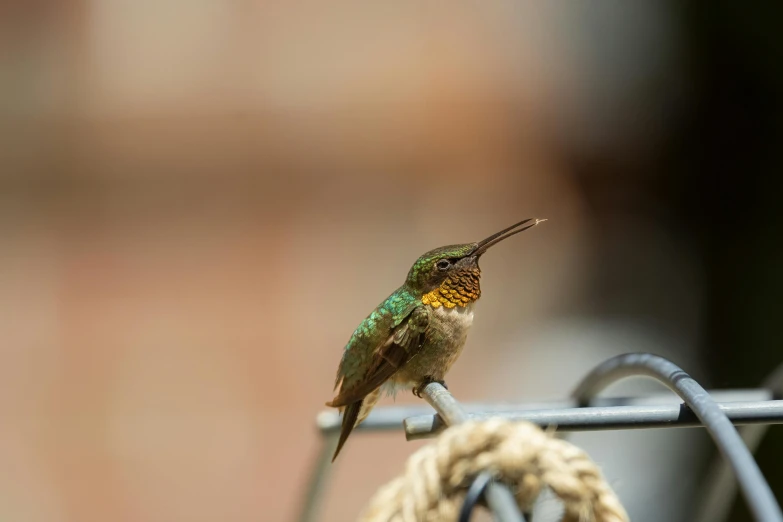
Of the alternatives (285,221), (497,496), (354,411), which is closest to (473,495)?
(497,496)

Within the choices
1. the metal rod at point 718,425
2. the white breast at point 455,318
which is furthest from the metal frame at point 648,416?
the white breast at point 455,318

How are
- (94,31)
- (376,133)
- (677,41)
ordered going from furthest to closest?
1. (677,41)
2. (376,133)
3. (94,31)

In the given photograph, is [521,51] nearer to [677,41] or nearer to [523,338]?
[677,41]

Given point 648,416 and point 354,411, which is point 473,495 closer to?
point 648,416

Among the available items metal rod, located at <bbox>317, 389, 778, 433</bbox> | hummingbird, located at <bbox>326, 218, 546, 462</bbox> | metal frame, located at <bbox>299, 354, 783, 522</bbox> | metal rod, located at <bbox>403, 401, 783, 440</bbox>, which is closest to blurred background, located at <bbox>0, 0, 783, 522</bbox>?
metal rod, located at <bbox>317, 389, 778, 433</bbox>

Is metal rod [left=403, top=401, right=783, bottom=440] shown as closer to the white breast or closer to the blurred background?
the white breast

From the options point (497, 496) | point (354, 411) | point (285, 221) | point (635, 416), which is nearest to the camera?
point (497, 496)

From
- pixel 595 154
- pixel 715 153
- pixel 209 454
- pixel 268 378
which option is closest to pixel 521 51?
pixel 595 154
